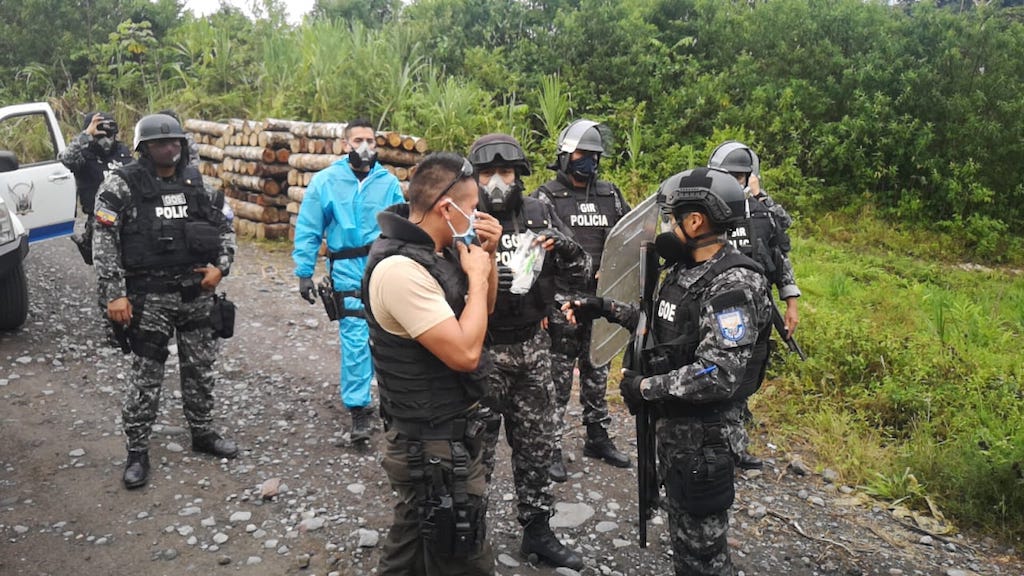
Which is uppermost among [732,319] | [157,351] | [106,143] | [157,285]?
[106,143]

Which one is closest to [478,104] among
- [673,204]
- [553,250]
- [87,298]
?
[87,298]

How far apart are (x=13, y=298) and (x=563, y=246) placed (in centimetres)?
538

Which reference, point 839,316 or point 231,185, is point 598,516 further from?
point 231,185

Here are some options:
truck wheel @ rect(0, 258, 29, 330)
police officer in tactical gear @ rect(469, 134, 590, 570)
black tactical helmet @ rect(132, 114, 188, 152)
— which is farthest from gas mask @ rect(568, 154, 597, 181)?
truck wheel @ rect(0, 258, 29, 330)

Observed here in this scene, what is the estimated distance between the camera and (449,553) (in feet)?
8.71

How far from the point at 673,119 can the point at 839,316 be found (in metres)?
5.76

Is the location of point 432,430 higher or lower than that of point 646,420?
higher

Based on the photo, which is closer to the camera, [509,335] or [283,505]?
[509,335]

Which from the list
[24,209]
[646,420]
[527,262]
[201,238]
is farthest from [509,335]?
[24,209]

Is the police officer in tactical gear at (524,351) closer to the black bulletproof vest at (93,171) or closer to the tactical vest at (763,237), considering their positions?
the tactical vest at (763,237)

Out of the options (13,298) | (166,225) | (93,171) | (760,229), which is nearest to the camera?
(166,225)

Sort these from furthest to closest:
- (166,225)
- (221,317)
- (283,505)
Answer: (221,317) < (166,225) < (283,505)

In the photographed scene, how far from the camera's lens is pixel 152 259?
14.4 feet

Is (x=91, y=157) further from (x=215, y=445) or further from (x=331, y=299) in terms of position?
(x=215, y=445)
